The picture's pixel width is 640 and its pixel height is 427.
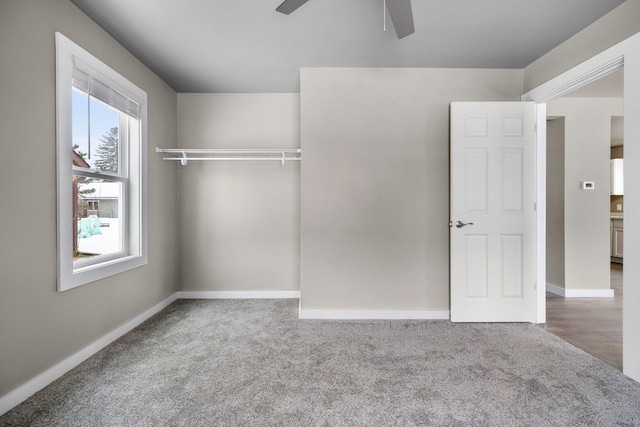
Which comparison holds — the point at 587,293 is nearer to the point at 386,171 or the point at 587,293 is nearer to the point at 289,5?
the point at 386,171

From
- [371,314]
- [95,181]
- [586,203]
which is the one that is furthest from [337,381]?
[586,203]

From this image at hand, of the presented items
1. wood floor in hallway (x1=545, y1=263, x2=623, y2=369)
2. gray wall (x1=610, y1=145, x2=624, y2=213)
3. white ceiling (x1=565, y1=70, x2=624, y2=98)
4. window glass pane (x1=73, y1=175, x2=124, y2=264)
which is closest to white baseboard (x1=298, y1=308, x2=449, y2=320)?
wood floor in hallway (x1=545, y1=263, x2=623, y2=369)

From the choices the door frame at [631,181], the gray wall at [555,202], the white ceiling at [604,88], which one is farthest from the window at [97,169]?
the gray wall at [555,202]

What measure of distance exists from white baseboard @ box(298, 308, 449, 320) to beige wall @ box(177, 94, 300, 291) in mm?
751

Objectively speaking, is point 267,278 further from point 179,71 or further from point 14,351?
point 179,71

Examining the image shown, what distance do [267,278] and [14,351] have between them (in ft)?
7.69

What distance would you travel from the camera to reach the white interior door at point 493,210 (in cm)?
289

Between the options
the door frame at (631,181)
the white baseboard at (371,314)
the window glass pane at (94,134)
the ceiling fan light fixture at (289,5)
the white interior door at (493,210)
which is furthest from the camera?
the white baseboard at (371,314)

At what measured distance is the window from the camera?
79.7 inches

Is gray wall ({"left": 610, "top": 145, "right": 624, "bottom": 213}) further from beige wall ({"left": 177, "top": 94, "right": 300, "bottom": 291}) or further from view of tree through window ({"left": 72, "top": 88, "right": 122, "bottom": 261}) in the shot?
view of tree through window ({"left": 72, "top": 88, "right": 122, "bottom": 261})

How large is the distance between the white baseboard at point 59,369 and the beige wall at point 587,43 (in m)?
4.55

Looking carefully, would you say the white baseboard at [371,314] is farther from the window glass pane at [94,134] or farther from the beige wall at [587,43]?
the beige wall at [587,43]

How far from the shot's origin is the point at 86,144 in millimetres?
2316

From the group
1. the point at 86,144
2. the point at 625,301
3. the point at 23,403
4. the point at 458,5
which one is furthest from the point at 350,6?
the point at 23,403
